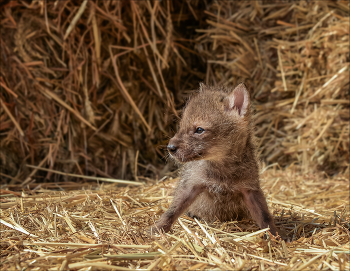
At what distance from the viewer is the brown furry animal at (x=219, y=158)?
2.72 metres

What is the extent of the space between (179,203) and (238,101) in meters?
0.89

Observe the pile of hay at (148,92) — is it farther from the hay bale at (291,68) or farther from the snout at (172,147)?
the snout at (172,147)

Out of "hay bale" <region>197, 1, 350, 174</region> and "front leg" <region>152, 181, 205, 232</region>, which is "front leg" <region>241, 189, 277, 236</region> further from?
"hay bale" <region>197, 1, 350, 174</region>

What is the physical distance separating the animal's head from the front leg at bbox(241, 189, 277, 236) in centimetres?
31

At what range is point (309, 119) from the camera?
4828 mm

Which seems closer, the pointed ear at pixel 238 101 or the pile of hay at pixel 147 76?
the pointed ear at pixel 238 101

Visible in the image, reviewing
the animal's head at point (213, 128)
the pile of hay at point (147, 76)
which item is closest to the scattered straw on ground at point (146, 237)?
the animal's head at point (213, 128)

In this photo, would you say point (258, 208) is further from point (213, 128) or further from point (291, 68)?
point (291, 68)

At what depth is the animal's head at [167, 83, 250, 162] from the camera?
2.71 metres

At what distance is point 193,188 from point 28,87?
8.79 feet

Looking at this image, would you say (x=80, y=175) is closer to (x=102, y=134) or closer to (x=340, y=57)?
(x=102, y=134)

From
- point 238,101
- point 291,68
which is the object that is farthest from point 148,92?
point 238,101

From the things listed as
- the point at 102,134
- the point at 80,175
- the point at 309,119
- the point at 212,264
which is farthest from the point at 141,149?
the point at 212,264

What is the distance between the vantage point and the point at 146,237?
2465 millimetres
